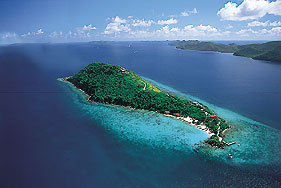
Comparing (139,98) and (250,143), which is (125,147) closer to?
(139,98)

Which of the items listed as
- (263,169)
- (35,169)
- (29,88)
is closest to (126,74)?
(29,88)

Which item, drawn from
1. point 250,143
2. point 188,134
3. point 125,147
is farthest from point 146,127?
point 250,143

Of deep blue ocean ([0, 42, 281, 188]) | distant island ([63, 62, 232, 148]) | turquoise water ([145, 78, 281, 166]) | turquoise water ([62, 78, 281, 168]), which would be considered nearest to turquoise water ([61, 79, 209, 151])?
turquoise water ([62, 78, 281, 168])

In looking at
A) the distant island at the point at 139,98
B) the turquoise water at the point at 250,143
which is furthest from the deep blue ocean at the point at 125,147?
the distant island at the point at 139,98

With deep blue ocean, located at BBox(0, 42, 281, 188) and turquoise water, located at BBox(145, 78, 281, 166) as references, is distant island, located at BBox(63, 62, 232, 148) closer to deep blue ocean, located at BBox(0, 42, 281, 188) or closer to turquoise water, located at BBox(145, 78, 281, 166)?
turquoise water, located at BBox(145, 78, 281, 166)

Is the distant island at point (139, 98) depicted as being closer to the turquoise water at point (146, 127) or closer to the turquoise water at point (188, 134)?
the turquoise water at point (188, 134)

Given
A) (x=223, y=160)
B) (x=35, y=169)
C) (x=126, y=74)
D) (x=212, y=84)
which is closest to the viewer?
(x=35, y=169)

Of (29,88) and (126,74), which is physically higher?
(126,74)

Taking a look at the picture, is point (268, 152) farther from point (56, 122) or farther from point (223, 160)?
point (56, 122)
